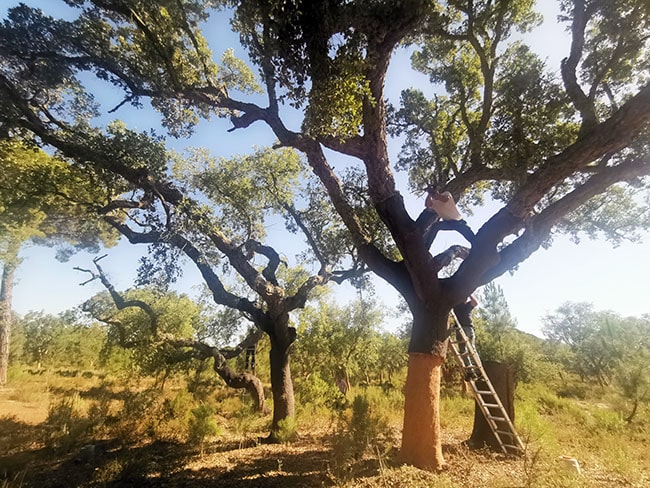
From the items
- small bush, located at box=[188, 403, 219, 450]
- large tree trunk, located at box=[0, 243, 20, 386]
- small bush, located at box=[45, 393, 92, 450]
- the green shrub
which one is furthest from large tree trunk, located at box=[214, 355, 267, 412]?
large tree trunk, located at box=[0, 243, 20, 386]

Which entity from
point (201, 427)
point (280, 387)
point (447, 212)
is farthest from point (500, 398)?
point (201, 427)

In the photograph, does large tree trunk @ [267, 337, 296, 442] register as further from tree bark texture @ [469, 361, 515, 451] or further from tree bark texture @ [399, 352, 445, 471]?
tree bark texture @ [469, 361, 515, 451]

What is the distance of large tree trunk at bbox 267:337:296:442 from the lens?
31.6ft

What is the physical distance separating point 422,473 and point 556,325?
221 ft

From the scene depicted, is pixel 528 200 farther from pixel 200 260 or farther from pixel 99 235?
pixel 99 235

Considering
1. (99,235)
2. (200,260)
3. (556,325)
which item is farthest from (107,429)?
(556,325)

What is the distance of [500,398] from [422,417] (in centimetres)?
313

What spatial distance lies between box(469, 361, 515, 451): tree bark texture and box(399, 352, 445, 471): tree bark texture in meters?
2.24

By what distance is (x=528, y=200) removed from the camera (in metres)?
5.90

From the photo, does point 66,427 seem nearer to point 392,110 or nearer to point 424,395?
point 424,395

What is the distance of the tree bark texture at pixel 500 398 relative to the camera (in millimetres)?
7316

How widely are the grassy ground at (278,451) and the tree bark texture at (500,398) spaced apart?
42 cm

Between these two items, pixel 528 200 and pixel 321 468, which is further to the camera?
pixel 321 468

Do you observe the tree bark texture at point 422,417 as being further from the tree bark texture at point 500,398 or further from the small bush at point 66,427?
the small bush at point 66,427
